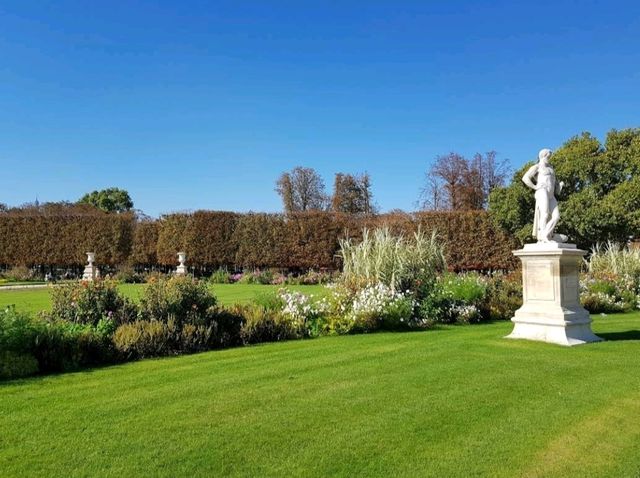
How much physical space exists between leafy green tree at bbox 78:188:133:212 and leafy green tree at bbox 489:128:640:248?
131 ft

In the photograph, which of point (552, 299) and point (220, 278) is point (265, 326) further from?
point (220, 278)

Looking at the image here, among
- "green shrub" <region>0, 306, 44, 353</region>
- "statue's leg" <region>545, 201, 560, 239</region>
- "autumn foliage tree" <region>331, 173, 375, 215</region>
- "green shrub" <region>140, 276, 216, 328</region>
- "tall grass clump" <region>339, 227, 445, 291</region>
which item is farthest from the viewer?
"autumn foliage tree" <region>331, 173, 375, 215</region>

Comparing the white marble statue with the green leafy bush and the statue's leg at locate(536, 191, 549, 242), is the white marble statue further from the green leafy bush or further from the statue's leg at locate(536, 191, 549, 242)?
the green leafy bush

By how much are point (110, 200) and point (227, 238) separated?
33.0 metres

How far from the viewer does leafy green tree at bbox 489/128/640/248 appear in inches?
691

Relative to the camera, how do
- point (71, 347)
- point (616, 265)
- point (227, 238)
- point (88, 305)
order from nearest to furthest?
point (71, 347)
point (88, 305)
point (616, 265)
point (227, 238)

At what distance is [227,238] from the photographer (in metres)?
22.0

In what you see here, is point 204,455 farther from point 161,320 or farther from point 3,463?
point 161,320

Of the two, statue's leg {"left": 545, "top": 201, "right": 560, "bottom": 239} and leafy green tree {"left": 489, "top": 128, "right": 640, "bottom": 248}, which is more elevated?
leafy green tree {"left": 489, "top": 128, "right": 640, "bottom": 248}

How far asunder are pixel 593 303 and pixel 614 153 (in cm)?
1008

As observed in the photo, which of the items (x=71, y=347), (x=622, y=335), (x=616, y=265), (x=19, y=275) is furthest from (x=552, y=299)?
(x=19, y=275)

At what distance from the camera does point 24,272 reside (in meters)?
21.4

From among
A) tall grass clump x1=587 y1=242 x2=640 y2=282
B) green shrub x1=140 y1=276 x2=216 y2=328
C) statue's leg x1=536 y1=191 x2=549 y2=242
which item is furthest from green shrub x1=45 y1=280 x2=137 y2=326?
tall grass clump x1=587 y1=242 x2=640 y2=282

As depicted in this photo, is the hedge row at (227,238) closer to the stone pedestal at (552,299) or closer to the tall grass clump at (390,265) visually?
the tall grass clump at (390,265)
